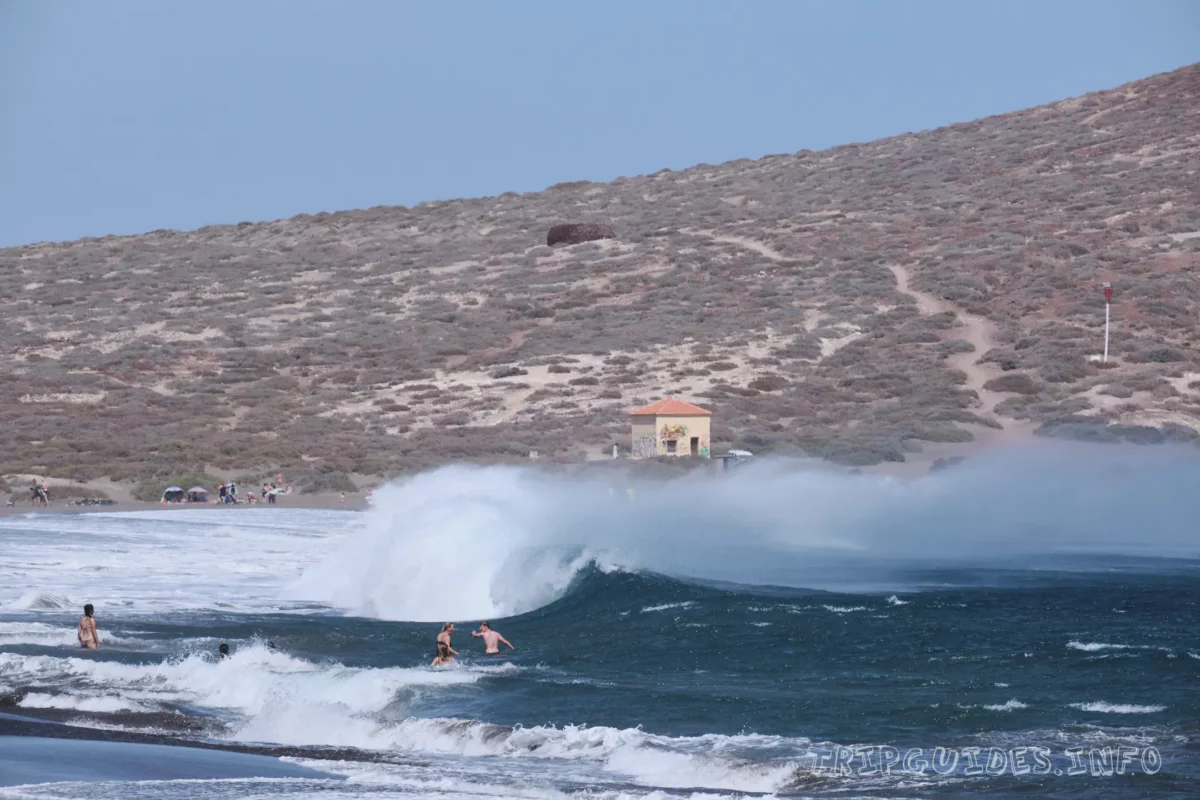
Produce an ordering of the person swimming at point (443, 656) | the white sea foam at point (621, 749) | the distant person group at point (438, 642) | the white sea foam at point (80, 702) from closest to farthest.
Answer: the white sea foam at point (621, 749) < the white sea foam at point (80, 702) < the person swimming at point (443, 656) < the distant person group at point (438, 642)

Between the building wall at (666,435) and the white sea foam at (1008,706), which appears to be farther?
the building wall at (666,435)

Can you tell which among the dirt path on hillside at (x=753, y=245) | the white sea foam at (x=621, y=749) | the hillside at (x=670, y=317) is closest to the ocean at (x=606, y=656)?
the white sea foam at (x=621, y=749)

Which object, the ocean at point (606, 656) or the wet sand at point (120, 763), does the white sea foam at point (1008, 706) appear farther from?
the wet sand at point (120, 763)

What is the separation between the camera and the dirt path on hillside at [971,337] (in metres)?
58.8

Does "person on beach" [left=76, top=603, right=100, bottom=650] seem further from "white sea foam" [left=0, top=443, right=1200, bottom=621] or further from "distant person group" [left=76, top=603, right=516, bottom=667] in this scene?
"white sea foam" [left=0, top=443, right=1200, bottom=621]

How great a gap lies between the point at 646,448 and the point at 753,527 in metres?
14.8

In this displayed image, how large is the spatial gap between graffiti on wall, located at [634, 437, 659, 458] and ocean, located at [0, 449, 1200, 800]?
38.9 feet

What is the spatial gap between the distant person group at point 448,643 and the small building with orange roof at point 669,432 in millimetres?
29176

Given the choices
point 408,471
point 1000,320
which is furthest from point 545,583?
point 1000,320

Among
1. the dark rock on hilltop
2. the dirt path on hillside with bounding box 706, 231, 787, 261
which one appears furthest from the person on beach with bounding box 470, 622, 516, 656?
the dark rock on hilltop

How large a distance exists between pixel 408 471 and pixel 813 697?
125ft

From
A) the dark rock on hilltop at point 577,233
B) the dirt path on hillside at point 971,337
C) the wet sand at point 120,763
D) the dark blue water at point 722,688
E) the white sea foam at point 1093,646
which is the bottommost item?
the wet sand at point 120,763

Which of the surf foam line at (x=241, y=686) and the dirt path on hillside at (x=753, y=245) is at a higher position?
the dirt path on hillside at (x=753, y=245)

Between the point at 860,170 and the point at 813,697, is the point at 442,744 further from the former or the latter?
the point at 860,170
